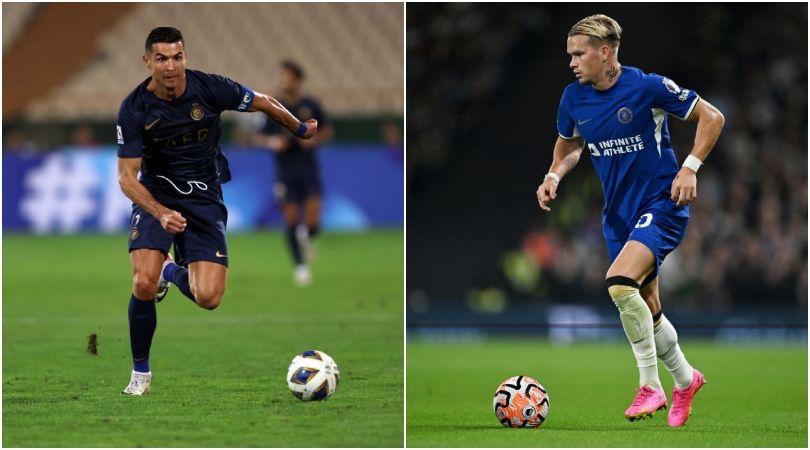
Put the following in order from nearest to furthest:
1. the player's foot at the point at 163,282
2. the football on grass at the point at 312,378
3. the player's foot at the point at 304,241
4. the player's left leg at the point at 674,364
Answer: the football on grass at the point at 312,378, the player's left leg at the point at 674,364, the player's foot at the point at 163,282, the player's foot at the point at 304,241

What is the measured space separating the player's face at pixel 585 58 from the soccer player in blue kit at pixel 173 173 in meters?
1.36

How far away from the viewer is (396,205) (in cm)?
1838

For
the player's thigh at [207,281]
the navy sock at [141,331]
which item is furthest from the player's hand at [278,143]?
the navy sock at [141,331]

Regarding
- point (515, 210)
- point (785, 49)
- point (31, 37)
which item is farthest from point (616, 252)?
point (31, 37)

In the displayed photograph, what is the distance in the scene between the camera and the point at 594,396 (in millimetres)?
7520

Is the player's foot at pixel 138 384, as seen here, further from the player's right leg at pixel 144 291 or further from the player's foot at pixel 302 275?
the player's foot at pixel 302 275

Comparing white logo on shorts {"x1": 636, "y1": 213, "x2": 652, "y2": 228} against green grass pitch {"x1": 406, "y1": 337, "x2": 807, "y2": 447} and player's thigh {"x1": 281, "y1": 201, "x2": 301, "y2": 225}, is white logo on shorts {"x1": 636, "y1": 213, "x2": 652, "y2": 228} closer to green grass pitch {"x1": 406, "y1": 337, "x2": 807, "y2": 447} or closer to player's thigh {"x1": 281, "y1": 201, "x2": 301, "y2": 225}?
green grass pitch {"x1": 406, "y1": 337, "x2": 807, "y2": 447}

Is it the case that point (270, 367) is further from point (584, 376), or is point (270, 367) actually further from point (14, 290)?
point (14, 290)

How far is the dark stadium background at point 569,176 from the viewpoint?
1391 centimetres

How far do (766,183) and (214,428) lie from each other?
38.5ft

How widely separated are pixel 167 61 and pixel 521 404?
2231mm

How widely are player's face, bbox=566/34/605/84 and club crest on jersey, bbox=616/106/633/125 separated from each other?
0.19 m

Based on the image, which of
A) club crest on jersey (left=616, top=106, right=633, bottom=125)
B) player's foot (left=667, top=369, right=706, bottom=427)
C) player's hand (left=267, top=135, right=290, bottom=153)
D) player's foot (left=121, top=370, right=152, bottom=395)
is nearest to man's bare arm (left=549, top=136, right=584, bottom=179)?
club crest on jersey (left=616, top=106, right=633, bottom=125)

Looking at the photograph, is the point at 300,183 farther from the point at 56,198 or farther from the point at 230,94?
the point at 230,94
